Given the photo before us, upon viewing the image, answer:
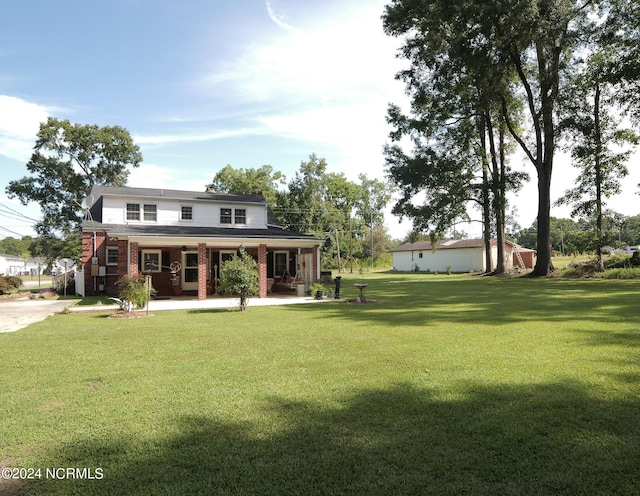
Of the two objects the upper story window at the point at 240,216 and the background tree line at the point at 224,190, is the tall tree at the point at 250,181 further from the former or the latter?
the upper story window at the point at 240,216

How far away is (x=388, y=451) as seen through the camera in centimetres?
327

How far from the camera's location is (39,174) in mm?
40125

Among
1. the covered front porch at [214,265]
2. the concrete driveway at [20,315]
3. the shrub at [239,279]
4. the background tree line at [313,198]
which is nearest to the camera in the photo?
the concrete driveway at [20,315]

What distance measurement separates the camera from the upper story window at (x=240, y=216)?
23.2 m

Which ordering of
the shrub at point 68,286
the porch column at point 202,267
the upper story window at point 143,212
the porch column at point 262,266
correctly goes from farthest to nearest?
the shrub at point 68,286 < the upper story window at point 143,212 < the porch column at point 262,266 < the porch column at point 202,267

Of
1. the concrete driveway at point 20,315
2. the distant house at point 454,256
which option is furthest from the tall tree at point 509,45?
the concrete driveway at point 20,315

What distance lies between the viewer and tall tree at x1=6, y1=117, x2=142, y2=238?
39719mm

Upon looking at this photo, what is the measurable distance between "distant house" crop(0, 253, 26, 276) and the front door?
6186 cm

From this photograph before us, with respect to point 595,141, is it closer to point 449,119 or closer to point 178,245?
point 449,119

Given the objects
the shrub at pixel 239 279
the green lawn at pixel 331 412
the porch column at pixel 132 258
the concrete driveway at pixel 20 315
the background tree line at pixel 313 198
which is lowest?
the concrete driveway at pixel 20 315

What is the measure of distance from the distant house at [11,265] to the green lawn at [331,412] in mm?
75734

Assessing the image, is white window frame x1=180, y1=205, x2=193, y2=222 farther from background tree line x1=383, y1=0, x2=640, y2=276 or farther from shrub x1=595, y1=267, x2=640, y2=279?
shrub x1=595, y1=267, x2=640, y2=279

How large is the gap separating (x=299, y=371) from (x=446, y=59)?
90.3 feet

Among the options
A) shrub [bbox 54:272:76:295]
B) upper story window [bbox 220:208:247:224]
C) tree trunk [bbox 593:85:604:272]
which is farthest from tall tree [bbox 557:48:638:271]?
shrub [bbox 54:272:76:295]
